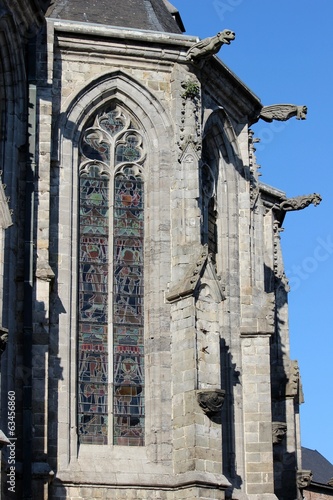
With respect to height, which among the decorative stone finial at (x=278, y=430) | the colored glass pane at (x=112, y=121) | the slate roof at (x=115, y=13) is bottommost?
the decorative stone finial at (x=278, y=430)

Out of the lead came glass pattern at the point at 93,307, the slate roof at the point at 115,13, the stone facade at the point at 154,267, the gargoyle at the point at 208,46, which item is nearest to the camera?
the stone facade at the point at 154,267

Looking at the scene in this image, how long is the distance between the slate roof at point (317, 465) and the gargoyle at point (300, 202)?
51.7 feet

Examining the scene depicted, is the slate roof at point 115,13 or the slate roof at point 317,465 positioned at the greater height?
the slate roof at point 115,13

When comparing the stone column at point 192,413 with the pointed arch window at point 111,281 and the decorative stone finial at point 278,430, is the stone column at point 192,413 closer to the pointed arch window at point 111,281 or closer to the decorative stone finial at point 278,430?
the pointed arch window at point 111,281

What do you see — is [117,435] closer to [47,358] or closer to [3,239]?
[47,358]

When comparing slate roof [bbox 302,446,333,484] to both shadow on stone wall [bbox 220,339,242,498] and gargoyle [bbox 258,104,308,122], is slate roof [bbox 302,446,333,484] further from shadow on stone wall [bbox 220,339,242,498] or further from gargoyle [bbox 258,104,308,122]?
shadow on stone wall [bbox 220,339,242,498]

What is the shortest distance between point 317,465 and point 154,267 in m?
23.6

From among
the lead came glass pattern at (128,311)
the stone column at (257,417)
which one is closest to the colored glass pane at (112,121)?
the lead came glass pattern at (128,311)

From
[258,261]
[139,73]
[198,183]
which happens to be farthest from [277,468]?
[139,73]

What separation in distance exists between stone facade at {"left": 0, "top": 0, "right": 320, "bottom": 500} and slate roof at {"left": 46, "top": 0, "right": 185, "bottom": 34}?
1091 millimetres

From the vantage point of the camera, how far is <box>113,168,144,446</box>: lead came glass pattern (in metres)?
25.2

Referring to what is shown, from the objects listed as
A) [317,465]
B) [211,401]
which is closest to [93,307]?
[211,401]

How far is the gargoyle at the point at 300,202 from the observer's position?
3225 cm

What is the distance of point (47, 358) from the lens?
24.2 metres
